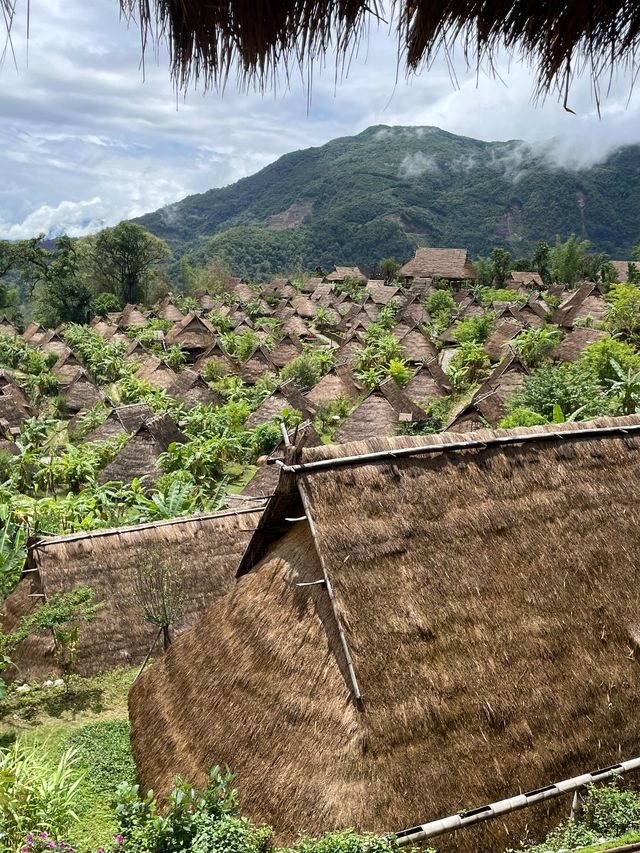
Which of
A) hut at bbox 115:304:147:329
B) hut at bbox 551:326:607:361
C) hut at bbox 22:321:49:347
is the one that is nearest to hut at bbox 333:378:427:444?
hut at bbox 551:326:607:361

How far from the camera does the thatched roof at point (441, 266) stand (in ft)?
174

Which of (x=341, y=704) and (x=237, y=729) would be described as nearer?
(x=341, y=704)

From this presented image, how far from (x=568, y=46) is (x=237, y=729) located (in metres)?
4.93

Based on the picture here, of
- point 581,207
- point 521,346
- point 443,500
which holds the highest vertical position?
point 443,500

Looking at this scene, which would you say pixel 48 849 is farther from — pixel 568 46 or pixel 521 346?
pixel 521 346

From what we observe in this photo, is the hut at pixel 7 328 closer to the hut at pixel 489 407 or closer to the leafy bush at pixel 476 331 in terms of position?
the leafy bush at pixel 476 331

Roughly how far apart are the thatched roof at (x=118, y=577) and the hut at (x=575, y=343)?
17544 millimetres

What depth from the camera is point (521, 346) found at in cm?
2411

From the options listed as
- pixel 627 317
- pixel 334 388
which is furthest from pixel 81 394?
pixel 627 317

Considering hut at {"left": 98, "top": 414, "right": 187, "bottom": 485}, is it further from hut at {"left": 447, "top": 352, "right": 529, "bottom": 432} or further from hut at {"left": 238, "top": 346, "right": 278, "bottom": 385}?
hut at {"left": 238, "top": 346, "right": 278, "bottom": 385}

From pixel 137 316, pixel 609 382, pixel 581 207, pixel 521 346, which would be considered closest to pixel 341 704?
pixel 609 382

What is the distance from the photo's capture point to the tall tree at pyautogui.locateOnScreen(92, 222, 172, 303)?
174ft

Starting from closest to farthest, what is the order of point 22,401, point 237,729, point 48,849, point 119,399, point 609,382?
point 48,849 → point 237,729 → point 609,382 → point 22,401 → point 119,399

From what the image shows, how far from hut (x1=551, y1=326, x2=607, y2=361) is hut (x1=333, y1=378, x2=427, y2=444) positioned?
6.91m
